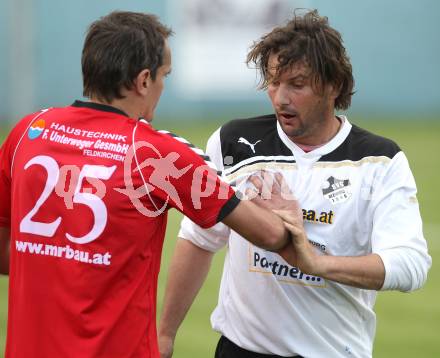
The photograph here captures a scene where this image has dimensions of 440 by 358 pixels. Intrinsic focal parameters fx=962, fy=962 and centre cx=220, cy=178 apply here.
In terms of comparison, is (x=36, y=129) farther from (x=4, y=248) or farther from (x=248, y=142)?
(x=248, y=142)

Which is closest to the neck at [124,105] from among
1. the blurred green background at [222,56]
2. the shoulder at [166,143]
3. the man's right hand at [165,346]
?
the shoulder at [166,143]

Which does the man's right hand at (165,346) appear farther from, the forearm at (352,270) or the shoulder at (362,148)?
the shoulder at (362,148)

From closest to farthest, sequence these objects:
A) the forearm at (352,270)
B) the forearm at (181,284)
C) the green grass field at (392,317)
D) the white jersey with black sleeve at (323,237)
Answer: the forearm at (352,270)
the white jersey with black sleeve at (323,237)
the forearm at (181,284)
the green grass field at (392,317)

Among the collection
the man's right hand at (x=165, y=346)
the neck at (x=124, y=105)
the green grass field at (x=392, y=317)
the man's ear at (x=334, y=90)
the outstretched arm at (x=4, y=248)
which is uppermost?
the man's ear at (x=334, y=90)

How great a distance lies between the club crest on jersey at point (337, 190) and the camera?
4.04 meters

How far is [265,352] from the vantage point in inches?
164

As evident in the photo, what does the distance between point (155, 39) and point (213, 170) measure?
1.83 ft

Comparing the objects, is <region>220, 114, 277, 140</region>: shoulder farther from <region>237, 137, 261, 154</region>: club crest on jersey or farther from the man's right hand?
the man's right hand

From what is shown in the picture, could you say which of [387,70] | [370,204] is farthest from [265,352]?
[387,70]

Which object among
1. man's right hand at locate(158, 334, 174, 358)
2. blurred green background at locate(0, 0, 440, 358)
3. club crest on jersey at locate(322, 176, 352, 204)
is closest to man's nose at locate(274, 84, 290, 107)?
club crest on jersey at locate(322, 176, 352, 204)

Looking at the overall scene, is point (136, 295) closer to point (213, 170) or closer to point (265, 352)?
point (213, 170)

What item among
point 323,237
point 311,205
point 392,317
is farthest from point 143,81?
point 392,317

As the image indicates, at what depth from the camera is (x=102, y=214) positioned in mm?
3492

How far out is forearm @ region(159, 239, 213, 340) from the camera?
4.39m
